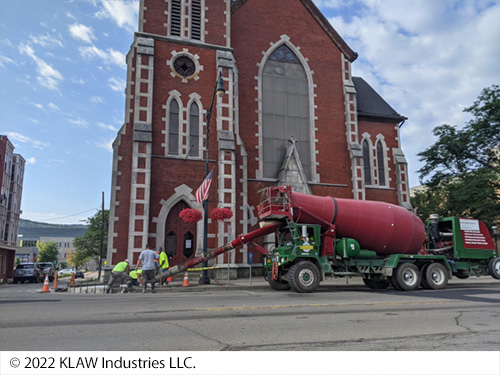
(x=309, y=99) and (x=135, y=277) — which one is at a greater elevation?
(x=309, y=99)

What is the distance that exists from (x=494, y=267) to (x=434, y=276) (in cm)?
346

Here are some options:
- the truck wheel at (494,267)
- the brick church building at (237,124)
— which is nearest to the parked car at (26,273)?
the brick church building at (237,124)

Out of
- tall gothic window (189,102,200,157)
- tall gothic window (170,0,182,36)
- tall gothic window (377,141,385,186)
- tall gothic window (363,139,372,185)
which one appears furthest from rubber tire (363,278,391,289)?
tall gothic window (170,0,182,36)

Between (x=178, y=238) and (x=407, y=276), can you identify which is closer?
(x=407, y=276)

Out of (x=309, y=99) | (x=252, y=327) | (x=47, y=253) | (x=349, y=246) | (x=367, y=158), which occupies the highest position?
(x=309, y=99)

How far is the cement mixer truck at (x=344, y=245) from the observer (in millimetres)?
14461

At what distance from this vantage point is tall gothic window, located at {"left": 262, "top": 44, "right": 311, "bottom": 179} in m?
26.9

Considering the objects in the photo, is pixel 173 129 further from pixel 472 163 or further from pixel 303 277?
pixel 472 163

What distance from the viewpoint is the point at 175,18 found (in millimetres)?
25000

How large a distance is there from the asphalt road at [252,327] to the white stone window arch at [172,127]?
1432cm

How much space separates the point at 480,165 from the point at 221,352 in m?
32.7

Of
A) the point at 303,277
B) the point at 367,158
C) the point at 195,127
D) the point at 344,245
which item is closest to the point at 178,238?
the point at 195,127

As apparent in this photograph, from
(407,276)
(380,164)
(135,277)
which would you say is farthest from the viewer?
(380,164)

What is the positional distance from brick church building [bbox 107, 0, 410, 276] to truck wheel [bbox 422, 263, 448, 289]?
33.2 feet
